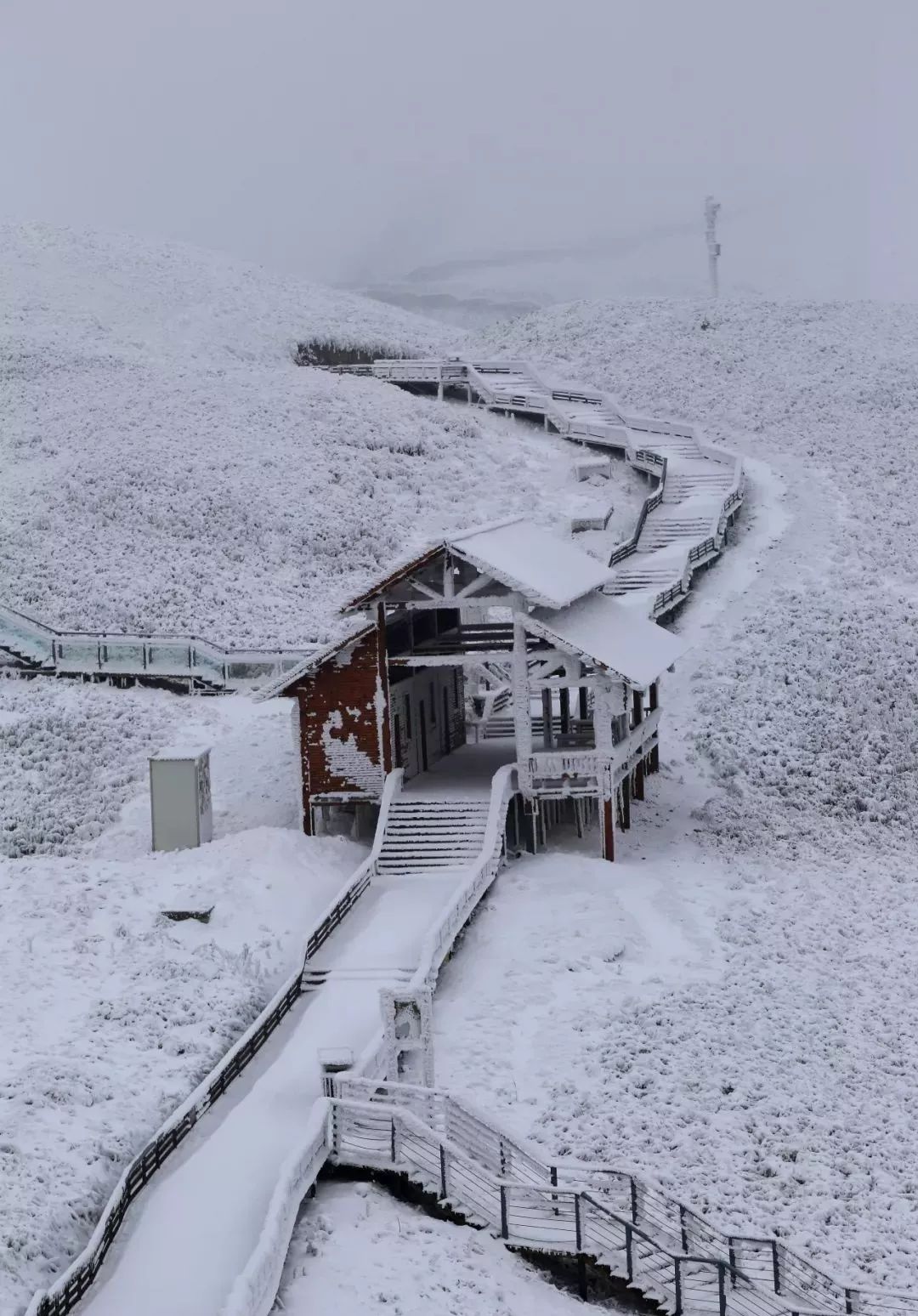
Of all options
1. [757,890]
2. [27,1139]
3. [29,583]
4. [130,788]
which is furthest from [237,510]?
[27,1139]

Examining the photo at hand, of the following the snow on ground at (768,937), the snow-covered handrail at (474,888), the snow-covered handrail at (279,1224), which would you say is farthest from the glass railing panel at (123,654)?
the snow-covered handrail at (279,1224)

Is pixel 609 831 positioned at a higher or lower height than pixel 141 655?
lower

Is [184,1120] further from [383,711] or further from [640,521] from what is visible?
[640,521]

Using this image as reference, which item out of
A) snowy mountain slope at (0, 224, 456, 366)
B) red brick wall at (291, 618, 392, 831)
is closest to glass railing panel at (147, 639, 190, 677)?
red brick wall at (291, 618, 392, 831)

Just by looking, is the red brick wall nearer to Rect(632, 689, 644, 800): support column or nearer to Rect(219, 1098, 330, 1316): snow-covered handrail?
Rect(632, 689, 644, 800): support column

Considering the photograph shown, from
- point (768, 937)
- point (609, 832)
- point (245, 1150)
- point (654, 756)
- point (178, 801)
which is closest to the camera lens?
point (245, 1150)

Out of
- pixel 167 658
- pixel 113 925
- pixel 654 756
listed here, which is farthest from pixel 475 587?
pixel 167 658
